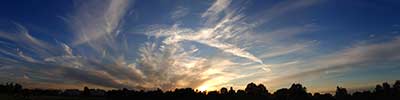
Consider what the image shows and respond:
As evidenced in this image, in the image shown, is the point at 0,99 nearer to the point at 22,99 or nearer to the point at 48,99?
the point at 22,99

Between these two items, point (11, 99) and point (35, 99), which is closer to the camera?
point (11, 99)

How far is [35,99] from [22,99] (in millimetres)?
10188

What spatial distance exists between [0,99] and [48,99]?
2412cm

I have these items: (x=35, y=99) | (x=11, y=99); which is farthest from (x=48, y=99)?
(x=11, y=99)

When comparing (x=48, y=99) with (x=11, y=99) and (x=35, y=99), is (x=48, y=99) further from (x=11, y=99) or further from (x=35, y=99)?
(x=11, y=99)

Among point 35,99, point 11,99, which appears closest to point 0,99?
point 11,99

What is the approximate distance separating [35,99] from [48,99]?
610cm

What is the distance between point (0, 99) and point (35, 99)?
60.4ft

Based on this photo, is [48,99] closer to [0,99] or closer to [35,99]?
[35,99]

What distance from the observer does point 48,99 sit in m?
181

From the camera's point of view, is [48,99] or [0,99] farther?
[48,99]

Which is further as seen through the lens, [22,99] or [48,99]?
[48,99]

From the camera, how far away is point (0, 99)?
16050cm

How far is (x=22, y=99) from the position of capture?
167000mm
